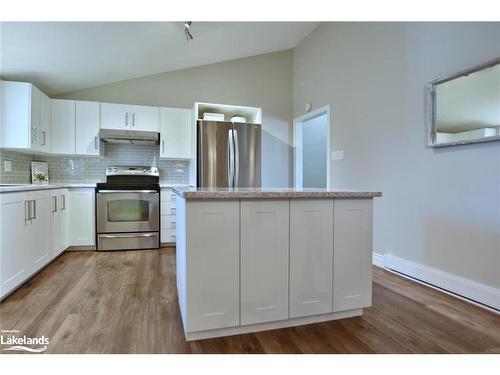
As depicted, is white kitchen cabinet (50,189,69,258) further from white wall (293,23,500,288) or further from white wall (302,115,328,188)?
white wall (302,115,328,188)

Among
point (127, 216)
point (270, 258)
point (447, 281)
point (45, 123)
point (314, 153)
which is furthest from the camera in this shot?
point (314, 153)

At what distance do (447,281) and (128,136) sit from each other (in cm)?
389

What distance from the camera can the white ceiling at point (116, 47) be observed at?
2.59 metres

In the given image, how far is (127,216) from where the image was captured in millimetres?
3887

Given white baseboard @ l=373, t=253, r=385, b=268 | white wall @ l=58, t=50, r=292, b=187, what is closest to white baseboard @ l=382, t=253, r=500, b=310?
white baseboard @ l=373, t=253, r=385, b=268

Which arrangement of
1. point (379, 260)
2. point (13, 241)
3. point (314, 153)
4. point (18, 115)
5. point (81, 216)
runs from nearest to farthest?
point (13, 241) → point (18, 115) → point (379, 260) → point (81, 216) → point (314, 153)

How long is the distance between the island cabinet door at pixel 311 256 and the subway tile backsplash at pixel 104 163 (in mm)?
3101

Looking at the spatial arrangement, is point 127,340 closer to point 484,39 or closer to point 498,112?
point 498,112

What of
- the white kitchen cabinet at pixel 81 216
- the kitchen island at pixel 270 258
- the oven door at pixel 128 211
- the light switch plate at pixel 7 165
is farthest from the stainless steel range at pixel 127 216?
the kitchen island at pixel 270 258

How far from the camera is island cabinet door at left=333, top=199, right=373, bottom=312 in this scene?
1899 millimetres

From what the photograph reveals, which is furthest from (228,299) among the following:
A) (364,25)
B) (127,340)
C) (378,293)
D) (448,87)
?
(364,25)

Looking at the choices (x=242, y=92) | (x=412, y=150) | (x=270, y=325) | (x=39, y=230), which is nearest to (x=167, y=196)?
(x=39, y=230)

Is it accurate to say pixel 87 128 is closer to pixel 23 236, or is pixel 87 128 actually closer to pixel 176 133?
pixel 176 133

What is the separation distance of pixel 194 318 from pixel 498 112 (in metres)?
2.52
